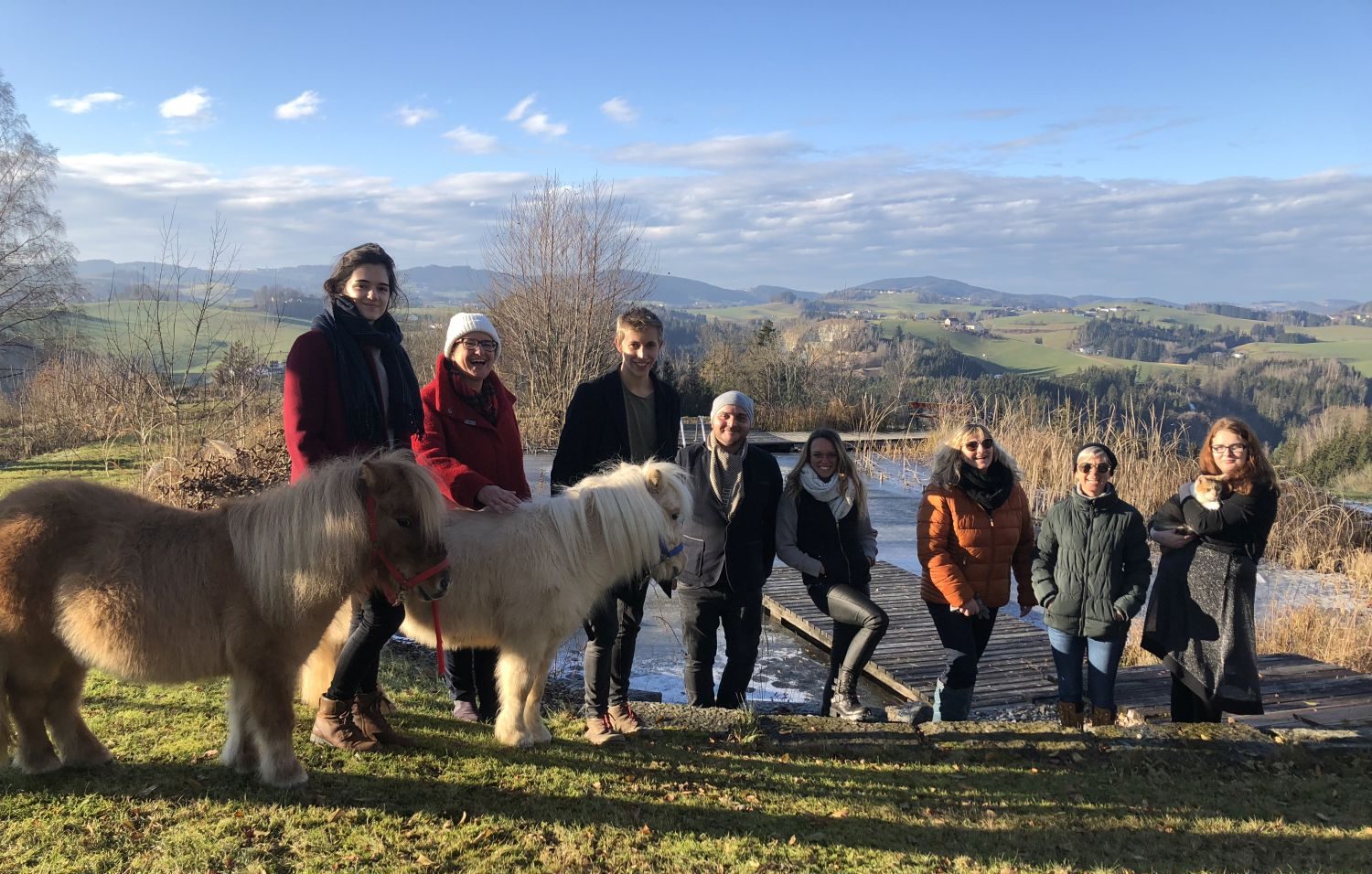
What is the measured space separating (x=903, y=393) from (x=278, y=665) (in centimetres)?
2752

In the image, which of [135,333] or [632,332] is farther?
[135,333]

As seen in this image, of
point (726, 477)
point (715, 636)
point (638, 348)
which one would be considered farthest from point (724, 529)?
point (638, 348)

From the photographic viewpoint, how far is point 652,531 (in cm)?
425

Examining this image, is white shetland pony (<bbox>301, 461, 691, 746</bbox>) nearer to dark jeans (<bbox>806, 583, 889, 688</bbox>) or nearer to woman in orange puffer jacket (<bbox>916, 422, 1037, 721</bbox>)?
dark jeans (<bbox>806, 583, 889, 688</bbox>)

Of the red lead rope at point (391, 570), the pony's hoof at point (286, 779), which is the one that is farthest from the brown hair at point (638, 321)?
the pony's hoof at point (286, 779)

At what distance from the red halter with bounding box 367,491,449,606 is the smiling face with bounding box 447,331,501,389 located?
109 cm

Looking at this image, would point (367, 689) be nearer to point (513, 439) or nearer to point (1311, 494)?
point (513, 439)

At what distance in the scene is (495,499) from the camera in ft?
14.0

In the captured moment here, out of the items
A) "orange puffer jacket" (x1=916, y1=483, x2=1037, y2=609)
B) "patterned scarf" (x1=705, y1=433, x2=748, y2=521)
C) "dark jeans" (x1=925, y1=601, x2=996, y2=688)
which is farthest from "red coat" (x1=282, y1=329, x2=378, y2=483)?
"dark jeans" (x1=925, y1=601, x2=996, y2=688)

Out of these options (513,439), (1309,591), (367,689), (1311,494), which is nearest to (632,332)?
(513,439)

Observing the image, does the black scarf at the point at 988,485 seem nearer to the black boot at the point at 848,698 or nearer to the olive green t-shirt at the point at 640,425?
the black boot at the point at 848,698

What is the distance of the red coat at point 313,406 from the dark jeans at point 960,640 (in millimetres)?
3795

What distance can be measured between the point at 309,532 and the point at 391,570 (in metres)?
0.39

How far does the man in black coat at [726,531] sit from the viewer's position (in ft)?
15.9
